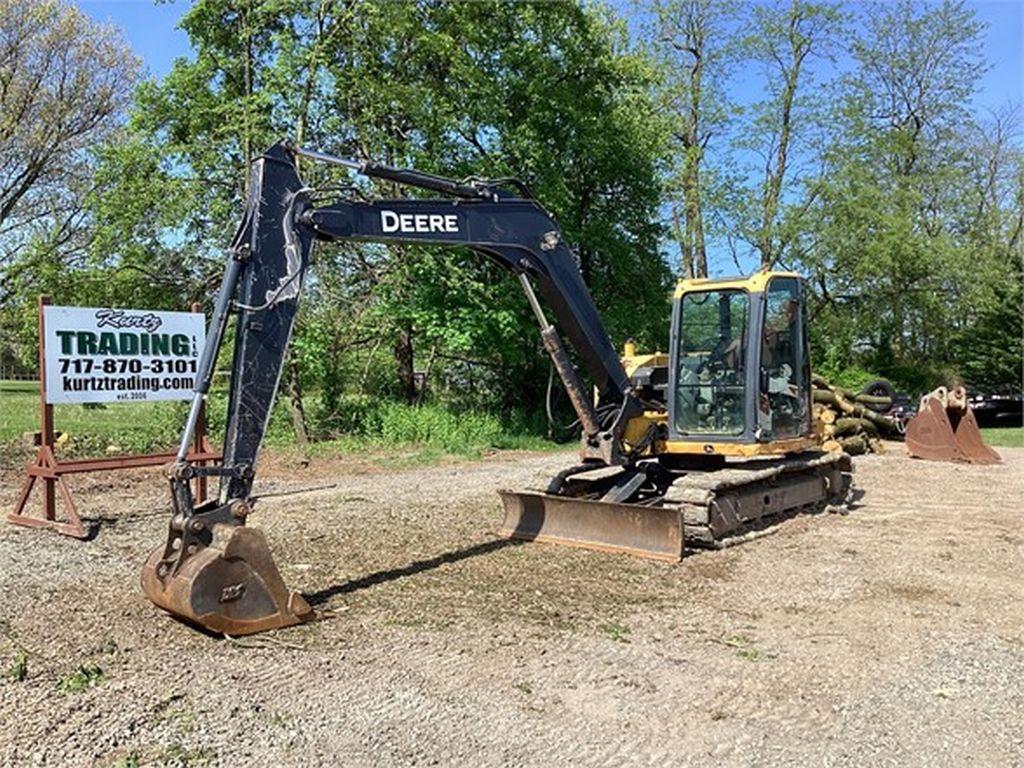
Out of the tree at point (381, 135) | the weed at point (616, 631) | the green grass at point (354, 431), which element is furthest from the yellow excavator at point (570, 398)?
the tree at point (381, 135)

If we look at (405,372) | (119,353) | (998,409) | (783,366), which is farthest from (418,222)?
(998,409)

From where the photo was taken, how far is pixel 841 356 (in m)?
28.4

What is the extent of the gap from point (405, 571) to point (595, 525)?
5.96 ft

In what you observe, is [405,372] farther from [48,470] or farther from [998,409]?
[998,409]

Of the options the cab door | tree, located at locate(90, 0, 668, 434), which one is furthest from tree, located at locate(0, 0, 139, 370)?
the cab door

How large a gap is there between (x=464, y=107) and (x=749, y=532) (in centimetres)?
1123

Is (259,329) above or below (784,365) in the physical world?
above

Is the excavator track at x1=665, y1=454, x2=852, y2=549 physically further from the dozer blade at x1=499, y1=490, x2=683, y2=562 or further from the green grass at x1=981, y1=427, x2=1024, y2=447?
the green grass at x1=981, y1=427, x2=1024, y2=447

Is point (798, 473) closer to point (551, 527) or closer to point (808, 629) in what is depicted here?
point (551, 527)

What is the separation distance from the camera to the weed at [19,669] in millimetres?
4562

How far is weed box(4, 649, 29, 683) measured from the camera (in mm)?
4562

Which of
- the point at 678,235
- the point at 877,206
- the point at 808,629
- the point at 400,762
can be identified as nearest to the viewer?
the point at 400,762

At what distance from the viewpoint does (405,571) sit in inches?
280

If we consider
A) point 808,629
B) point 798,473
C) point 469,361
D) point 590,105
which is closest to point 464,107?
point 590,105
